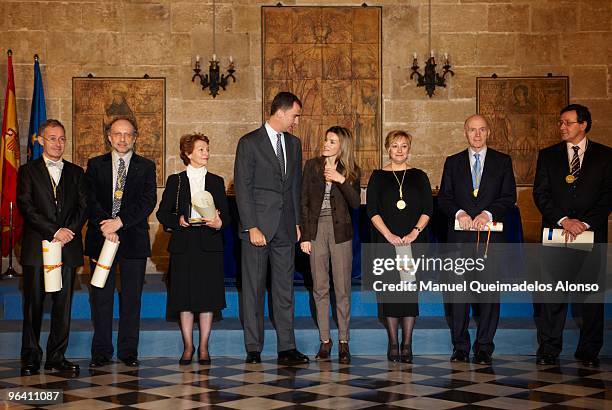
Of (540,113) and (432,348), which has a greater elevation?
(540,113)

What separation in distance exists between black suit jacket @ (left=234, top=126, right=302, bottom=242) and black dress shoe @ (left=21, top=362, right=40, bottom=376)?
1.64m

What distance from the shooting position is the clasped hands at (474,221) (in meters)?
6.42

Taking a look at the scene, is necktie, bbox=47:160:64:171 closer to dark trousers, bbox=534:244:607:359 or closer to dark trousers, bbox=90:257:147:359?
dark trousers, bbox=90:257:147:359

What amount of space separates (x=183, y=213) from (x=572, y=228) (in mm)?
2696

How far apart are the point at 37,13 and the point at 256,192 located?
15.6ft

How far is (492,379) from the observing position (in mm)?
5836

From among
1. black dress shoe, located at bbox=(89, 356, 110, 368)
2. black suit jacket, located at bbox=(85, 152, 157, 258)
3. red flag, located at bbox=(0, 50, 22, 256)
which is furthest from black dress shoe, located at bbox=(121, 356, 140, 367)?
red flag, located at bbox=(0, 50, 22, 256)

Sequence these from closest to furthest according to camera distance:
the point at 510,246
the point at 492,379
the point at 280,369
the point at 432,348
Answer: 1. the point at 492,379
2. the point at 280,369
3. the point at 432,348
4. the point at 510,246

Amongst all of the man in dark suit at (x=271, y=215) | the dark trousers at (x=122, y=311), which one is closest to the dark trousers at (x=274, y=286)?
the man in dark suit at (x=271, y=215)

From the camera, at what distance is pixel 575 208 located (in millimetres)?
6445

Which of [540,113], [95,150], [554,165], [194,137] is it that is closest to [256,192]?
[194,137]

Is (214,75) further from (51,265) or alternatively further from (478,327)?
(478,327)

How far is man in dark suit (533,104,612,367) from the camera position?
21.0 feet

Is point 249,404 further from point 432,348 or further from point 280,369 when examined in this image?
point 432,348
